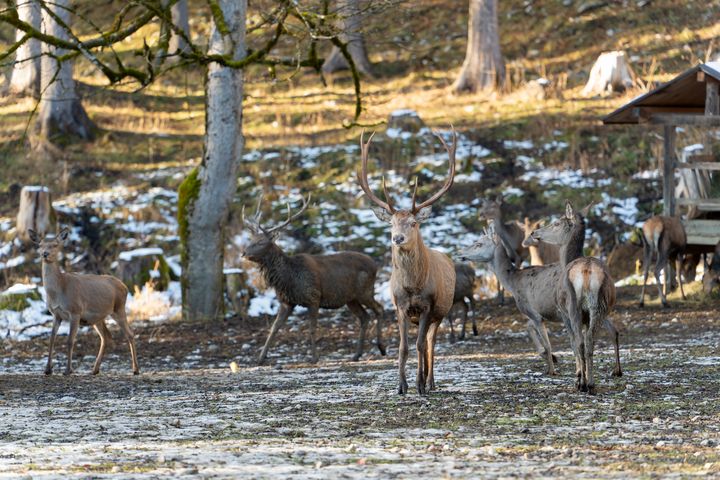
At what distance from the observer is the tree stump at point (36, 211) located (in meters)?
24.8

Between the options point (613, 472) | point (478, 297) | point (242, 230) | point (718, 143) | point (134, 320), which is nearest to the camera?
point (613, 472)

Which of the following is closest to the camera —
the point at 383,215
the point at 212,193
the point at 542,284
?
the point at 383,215

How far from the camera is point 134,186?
96.6 ft

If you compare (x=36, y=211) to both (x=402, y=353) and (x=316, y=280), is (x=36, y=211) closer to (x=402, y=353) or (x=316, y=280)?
(x=316, y=280)

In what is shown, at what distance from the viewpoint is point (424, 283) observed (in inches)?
481

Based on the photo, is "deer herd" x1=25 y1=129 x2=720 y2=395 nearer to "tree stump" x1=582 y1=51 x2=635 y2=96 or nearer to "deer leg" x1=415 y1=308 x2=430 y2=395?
"deer leg" x1=415 y1=308 x2=430 y2=395

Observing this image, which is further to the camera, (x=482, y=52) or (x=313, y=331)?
(x=482, y=52)

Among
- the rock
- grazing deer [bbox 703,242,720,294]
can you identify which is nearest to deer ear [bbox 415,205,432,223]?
grazing deer [bbox 703,242,720,294]

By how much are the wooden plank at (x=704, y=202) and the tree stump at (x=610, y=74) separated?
1121cm

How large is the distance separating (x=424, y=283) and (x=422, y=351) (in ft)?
2.24

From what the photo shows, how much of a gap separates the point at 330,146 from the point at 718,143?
30.0 ft

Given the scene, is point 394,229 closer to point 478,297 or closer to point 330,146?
point 478,297

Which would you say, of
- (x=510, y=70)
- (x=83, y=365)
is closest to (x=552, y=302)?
(x=83, y=365)

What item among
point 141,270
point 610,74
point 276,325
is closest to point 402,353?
point 276,325
